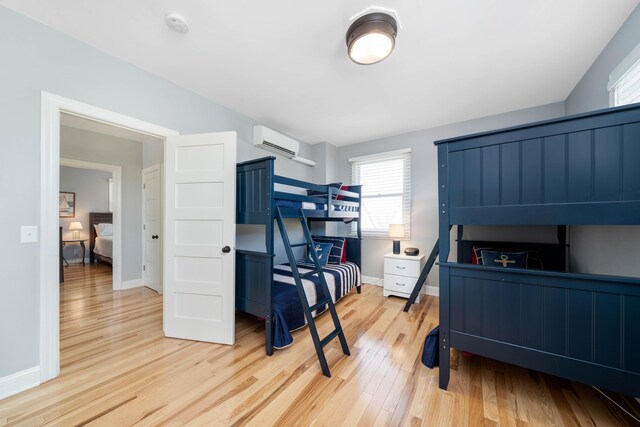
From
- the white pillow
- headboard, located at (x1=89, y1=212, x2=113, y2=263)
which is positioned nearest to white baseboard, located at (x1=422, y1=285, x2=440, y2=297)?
the white pillow

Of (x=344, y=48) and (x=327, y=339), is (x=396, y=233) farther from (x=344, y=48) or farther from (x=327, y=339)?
(x=344, y=48)

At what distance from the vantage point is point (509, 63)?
2.15 meters

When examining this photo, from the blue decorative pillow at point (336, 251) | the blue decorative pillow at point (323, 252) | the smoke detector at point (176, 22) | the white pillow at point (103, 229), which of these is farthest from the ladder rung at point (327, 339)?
the white pillow at point (103, 229)

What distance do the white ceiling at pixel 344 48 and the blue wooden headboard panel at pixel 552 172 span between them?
889 mm

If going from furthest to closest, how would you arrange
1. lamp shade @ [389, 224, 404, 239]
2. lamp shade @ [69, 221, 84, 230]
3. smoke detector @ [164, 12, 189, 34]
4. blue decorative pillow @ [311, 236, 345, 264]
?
1. lamp shade @ [69, 221, 84, 230]
2. blue decorative pillow @ [311, 236, 345, 264]
3. lamp shade @ [389, 224, 404, 239]
4. smoke detector @ [164, 12, 189, 34]

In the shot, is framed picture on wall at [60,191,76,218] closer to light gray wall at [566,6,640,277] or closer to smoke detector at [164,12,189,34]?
smoke detector at [164,12,189,34]

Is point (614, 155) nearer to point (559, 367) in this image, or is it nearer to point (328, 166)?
point (559, 367)

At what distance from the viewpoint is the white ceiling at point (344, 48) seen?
1.59m

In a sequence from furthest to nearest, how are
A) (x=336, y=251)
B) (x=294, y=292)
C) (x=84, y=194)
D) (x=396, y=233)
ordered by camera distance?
(x=84, y=194)
(x=336, y=251)
(x=396, y=233)
(x=294, y=292)

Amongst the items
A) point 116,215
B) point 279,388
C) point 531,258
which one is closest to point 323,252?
point 279,388

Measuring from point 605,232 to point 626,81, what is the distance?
117 centimetres

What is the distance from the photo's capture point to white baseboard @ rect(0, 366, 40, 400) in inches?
60.7

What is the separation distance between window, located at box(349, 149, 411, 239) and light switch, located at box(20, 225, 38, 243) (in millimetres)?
3734

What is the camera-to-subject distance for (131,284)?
395 cm
